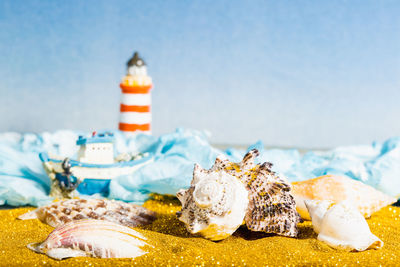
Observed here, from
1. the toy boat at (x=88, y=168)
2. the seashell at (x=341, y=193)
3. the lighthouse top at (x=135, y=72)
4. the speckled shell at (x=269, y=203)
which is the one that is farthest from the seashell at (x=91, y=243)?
the lighthouse top at (x=135, y=72)

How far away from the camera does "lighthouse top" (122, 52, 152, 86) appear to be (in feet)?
15.8

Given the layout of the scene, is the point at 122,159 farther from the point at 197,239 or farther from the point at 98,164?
the point at 197,239

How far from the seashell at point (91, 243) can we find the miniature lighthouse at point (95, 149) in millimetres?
1661

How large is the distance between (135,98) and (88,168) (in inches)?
74.7

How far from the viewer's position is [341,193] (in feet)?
7.39

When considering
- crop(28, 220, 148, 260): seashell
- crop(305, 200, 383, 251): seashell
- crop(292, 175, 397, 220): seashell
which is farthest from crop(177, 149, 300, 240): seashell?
crop(292, 175, 397, 220): seashell

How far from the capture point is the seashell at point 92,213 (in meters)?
2.12

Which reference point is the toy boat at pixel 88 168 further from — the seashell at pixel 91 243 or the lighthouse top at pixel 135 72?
the lighthouse top at pixel 135 72

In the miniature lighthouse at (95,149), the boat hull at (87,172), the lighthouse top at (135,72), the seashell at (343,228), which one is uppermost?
the lighthouse top at (135,72)

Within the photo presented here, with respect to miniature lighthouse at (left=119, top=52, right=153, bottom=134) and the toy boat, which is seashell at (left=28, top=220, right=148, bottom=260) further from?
miniature lighthouse at (left=119, top=52, right=153, bottom=134)

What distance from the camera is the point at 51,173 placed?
307cm

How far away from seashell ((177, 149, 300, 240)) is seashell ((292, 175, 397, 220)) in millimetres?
481

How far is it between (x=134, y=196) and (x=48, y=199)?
62cm

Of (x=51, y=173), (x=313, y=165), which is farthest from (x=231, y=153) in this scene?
(x=51, y=173)
